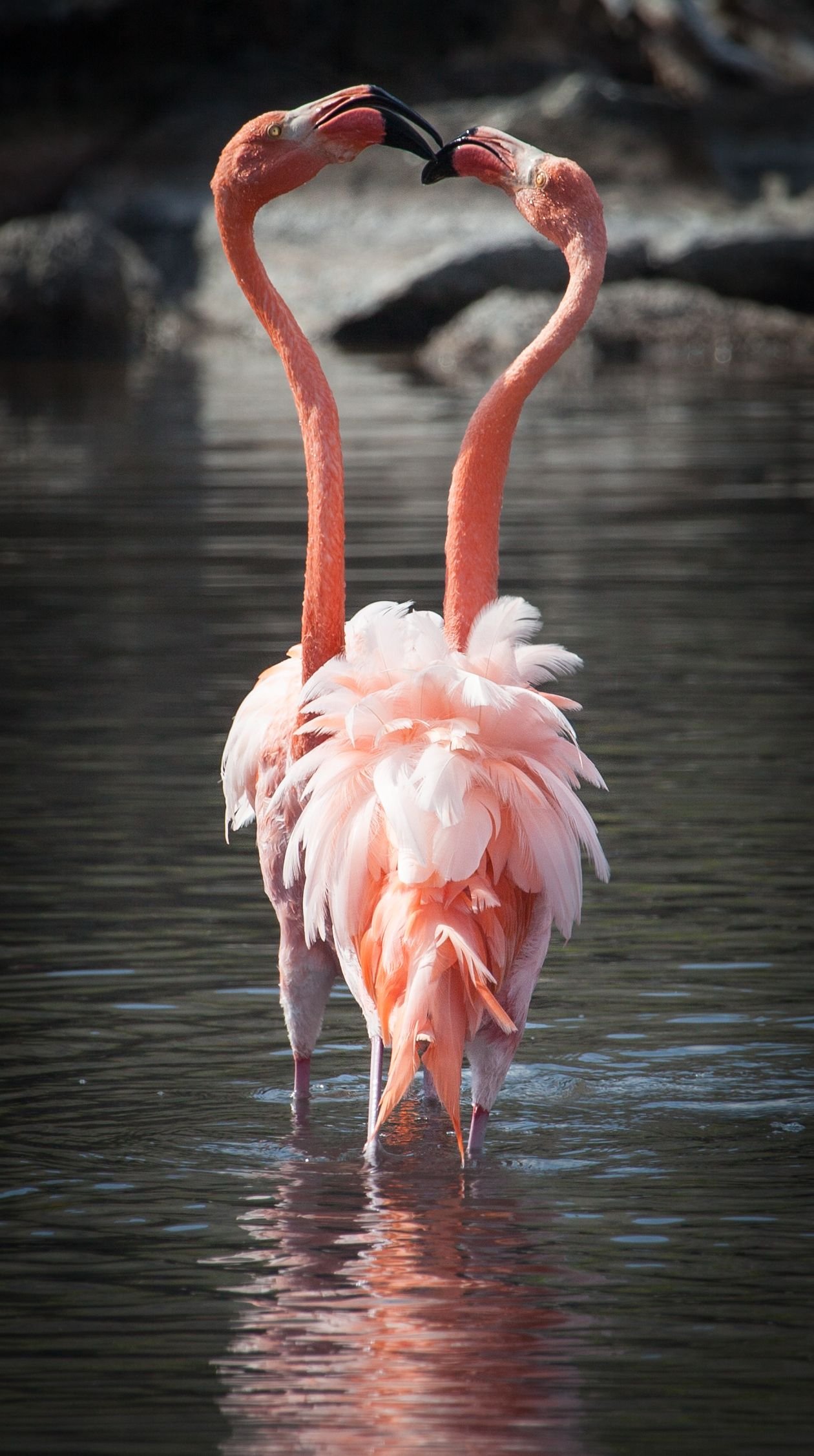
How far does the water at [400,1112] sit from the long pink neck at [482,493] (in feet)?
3.61

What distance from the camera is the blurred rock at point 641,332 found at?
23.4 metres

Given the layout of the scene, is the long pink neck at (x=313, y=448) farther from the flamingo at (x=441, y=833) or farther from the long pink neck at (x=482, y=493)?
the long pink neck at (x=482, y=493)

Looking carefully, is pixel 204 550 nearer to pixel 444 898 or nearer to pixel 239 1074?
pixel 239 1074

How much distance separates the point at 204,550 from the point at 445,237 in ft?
43.9

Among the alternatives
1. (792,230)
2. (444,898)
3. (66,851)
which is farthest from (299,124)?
(792,230)

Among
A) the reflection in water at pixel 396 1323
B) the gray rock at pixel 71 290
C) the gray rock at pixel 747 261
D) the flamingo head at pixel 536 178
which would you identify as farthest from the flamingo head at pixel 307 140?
the gray rock at pixel 71 290

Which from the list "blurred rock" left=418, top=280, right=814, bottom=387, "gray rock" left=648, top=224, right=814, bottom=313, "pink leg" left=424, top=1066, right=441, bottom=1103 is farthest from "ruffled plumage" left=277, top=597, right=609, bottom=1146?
"gray rock" left=648, top=224, right=814, bottom=313

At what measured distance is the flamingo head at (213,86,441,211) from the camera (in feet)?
16.3

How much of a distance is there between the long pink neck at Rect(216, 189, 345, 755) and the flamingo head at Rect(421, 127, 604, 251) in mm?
472

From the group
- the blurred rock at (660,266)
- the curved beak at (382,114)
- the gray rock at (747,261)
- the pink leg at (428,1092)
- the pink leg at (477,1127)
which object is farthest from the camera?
the blurred rock at (660,266)

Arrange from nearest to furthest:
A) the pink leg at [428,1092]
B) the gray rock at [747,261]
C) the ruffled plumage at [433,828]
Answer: the ruffled plumage at [433,828] < the pink leg at [428,1092] < the gray rock at [747,261]

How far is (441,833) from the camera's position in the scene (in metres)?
4.09

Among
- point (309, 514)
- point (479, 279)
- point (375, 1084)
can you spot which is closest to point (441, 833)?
point (375, 1084)

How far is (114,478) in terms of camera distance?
15.5 meters
